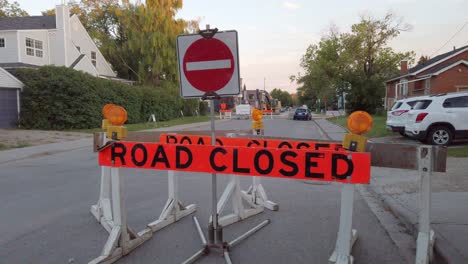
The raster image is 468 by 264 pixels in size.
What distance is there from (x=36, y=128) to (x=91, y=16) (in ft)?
111

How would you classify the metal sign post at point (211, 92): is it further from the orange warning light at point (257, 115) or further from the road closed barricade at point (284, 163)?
the orange warning light at point (257, 115)

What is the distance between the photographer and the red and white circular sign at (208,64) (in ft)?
13.3

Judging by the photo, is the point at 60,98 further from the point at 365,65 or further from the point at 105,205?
the point at 365,65

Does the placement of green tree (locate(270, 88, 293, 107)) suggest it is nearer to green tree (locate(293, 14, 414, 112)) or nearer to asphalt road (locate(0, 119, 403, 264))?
green tree (locate(293, 14, 414, 112))

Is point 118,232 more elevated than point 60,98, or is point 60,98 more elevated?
point 60,98

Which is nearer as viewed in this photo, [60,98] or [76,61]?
[60,98]

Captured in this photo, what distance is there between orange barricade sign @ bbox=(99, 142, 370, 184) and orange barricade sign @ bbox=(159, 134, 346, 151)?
67cm

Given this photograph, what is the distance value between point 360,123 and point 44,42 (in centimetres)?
3456

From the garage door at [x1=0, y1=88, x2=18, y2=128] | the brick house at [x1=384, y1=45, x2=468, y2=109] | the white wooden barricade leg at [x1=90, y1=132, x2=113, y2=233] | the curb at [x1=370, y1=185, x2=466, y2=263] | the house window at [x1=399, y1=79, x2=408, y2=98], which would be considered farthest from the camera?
the house window at [x1=399, y1=79, x2=408, y2=98]

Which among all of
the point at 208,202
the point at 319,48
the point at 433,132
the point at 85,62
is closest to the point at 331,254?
the point at 208,202

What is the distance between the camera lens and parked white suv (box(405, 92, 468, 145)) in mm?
13414

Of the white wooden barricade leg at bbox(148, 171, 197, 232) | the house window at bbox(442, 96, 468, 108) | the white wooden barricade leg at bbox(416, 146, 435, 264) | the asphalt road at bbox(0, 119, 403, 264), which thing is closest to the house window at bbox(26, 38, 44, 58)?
the asphalt road at bbox(0, 119, 403, 264)

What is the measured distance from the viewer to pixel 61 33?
32469 mm

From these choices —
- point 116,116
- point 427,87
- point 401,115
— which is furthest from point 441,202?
A: point 427,87
